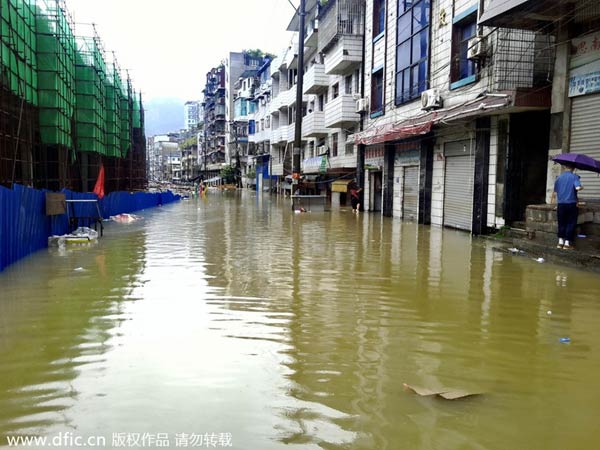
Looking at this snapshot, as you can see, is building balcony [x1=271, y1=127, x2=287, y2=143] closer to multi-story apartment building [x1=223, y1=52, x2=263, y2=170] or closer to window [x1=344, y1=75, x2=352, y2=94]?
window [x1=344, y1=75, x2=352, y2=94]

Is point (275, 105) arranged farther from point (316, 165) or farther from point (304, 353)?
point (304, 353)

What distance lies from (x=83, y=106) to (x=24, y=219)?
1542 cm

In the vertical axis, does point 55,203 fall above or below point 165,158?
below

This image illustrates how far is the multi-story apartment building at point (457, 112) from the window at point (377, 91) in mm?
64

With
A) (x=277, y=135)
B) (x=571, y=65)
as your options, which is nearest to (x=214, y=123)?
(x=277, y=135)

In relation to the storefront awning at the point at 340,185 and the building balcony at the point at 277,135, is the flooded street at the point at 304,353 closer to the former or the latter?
the storefront awning at the point at 340,185

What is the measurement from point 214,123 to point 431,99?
92.2 meters

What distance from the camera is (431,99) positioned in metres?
17.6


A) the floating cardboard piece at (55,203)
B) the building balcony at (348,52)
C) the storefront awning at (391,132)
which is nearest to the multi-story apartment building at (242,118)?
the building balcony at (348,52)

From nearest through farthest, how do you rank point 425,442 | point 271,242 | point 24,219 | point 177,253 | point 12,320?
point 425,442
point 12,320
point 24,219
point 177,253
point 271,242

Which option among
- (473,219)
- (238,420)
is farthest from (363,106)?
(238,420)

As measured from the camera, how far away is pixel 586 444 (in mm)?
3311

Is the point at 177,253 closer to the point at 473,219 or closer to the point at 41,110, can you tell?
the point at 473,219

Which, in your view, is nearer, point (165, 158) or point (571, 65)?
point (571, 65)
